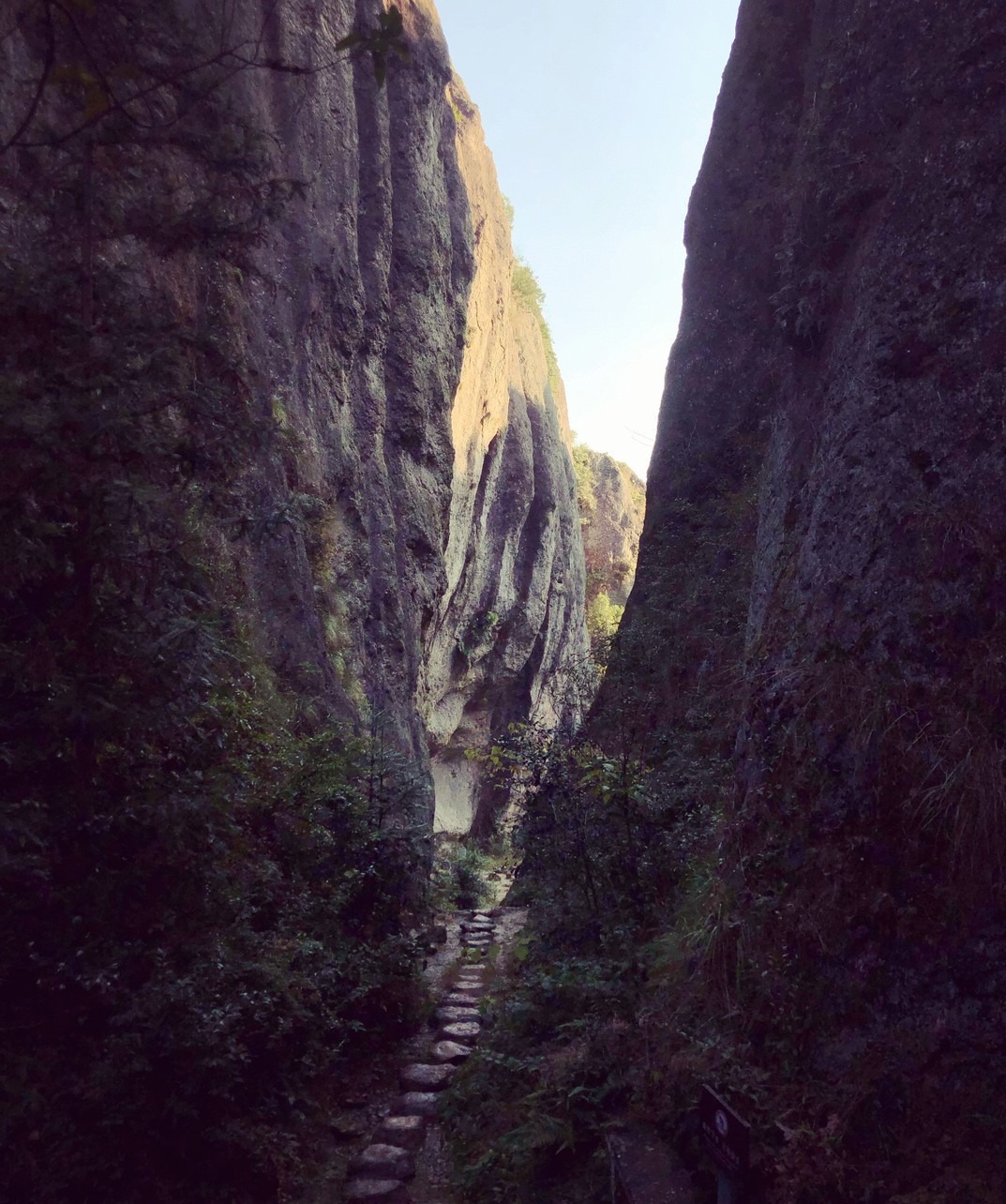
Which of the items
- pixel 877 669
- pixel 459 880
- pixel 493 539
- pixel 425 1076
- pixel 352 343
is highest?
pixel 493 539

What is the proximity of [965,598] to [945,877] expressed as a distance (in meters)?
1.73

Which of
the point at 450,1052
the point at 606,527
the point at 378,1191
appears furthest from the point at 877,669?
the point at 606,527

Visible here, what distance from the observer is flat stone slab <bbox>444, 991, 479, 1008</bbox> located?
28.4ft

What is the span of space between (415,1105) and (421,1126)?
0.30 m

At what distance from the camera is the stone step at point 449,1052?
282 inches

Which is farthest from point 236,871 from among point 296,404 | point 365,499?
point 365,499

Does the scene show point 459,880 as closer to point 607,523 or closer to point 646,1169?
point 646,1169

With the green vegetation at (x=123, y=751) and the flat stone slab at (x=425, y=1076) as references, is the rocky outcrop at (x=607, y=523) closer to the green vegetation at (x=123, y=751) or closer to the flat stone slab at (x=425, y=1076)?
the flat stone slab at (x=425, y=1076)

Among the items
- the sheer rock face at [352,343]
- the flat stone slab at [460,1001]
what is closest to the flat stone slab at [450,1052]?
the flat stone slab at [460,1001]

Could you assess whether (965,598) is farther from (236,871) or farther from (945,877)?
(236,871)

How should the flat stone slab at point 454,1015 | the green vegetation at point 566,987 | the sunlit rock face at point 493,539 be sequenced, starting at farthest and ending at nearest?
the sunlit rock face at point 493,539 → the flat stone slab at point 454,1015 → the green vegetation at point 566,987

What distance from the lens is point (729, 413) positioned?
14.1 meters

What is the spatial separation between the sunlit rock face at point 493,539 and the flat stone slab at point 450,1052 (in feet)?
45.3

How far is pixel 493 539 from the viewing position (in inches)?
1027
